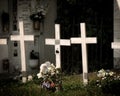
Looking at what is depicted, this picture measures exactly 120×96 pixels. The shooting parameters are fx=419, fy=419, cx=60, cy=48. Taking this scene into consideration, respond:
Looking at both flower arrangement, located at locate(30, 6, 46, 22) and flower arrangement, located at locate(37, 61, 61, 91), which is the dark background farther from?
flower arrangement, located at locate(37, 61, 61, 91)

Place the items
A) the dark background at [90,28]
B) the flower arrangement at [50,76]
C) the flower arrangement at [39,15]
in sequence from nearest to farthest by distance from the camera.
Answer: the flower arrangement at [50,76] < the dark background at [90,28] < the flower arrangement at [39,15]

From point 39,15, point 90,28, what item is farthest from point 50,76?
point 39,15

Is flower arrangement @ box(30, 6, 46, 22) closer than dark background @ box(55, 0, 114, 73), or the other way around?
dark background @ box(55, 0, 114, 73)

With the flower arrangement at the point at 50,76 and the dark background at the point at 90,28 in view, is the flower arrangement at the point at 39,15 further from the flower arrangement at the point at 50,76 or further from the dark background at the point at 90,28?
the flower arrangement at the point at 50,76

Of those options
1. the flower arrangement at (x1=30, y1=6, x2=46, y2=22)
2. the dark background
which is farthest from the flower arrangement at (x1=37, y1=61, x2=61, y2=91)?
the flower arrangement at (x1=30, y1=6, x2=46, y2=22)

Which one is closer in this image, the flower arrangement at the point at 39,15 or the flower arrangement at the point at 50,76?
the flower arrangement at the point at 50,76

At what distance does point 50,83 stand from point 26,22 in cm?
621

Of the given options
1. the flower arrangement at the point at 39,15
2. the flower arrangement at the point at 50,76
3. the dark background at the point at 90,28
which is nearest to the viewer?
the flower arrangement at the point at 50,76

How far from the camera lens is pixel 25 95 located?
819cm

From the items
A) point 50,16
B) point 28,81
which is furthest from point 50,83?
point 50,16

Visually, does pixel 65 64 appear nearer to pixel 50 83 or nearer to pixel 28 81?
pixel 28 81

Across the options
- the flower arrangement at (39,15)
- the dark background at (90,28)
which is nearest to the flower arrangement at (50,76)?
the dark background at (90,28)

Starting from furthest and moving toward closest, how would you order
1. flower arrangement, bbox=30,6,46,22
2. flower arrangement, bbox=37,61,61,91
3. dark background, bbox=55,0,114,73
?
flower arrangement, bbox=30,6,46,22
dark background, bbox=55,0,114,73
flower arrangement, bbox=37,61,61,91

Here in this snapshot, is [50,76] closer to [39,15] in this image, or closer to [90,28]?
[90,28]
